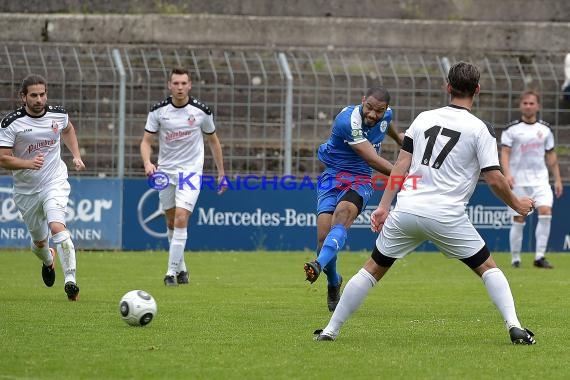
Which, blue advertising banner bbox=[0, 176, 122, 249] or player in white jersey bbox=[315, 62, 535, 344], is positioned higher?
player in white jersey bbox=[315, 62, 535, 344]

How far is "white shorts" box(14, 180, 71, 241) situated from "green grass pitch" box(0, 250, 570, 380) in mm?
717

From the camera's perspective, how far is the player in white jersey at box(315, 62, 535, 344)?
7.94m

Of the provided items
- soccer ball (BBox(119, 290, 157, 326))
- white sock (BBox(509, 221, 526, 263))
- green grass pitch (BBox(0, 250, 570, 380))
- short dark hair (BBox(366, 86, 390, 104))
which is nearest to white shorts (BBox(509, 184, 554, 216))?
white sock (BBox(509, 221, 526, 263))

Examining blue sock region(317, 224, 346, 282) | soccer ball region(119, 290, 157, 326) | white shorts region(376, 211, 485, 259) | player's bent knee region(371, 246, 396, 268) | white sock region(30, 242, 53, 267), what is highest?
white shorts region(376, 211, 485, 259)

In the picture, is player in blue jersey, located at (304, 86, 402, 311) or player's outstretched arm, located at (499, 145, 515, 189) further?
player's outstretched arm, located at (499, 145, 515, 189)

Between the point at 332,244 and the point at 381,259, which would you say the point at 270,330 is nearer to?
the point at 332,244

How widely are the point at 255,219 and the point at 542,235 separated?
4764mm

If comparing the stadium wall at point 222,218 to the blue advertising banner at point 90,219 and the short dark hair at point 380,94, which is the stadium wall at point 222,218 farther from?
the short dark hair at point 380,94

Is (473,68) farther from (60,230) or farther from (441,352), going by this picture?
(60,230)

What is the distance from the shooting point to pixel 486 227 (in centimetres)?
1962

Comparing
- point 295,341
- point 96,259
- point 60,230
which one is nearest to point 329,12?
point 96,259

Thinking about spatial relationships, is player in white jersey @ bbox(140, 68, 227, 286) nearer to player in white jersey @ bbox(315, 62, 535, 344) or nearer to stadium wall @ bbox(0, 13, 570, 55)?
player in white jersey @ bbox(315, 62, 535, 344)

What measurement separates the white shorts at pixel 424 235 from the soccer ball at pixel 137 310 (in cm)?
215

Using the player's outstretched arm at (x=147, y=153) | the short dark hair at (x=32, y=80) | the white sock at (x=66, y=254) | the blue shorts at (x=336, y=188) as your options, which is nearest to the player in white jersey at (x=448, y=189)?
the blue shorts at (x=336, y=188)
